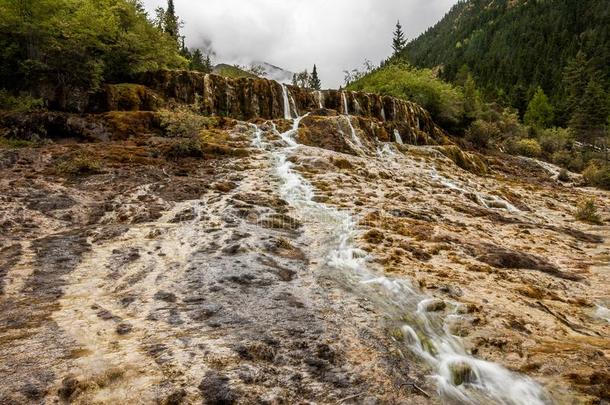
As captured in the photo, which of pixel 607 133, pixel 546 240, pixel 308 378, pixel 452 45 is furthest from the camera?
pixel 452 45

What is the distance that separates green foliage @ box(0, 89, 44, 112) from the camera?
697 inches

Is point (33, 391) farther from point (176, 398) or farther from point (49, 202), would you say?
point (49, 202)

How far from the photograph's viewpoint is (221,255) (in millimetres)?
7762

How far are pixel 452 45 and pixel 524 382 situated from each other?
151 meters

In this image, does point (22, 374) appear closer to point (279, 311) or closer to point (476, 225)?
point (279, 311)

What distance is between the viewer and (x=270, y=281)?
6.77m

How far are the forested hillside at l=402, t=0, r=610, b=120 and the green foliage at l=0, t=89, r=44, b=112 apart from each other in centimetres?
6833

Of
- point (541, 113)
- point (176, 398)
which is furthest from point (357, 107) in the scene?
point (541, 113)

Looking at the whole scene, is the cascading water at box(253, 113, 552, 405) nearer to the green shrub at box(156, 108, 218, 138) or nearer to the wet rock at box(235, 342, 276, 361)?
the wet rock at box(235, 342, 276, 361)

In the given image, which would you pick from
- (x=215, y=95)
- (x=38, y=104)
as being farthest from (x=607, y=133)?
(x=38, y=104)

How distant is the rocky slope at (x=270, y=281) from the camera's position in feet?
13.6

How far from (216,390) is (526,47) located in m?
119

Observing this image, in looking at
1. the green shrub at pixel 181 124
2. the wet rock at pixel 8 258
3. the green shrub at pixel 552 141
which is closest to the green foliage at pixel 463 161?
the green shrub at pixel 181 124

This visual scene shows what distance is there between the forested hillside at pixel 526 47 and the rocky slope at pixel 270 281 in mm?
65760
